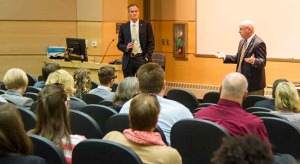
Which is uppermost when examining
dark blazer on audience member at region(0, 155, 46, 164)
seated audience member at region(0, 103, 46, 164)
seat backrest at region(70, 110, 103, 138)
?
seated audience member at region(0, 103, 46, 164)

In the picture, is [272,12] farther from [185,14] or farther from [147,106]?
[147,106]

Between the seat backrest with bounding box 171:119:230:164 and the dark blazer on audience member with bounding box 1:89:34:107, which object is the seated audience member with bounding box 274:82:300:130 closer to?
the seat backrest with bounding box 171:119:230:164

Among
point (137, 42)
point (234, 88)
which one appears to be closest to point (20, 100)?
point (234, 88)

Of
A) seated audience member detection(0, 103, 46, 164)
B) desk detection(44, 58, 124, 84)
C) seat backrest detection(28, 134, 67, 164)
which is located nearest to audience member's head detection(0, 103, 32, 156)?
seated audience member detection(0, 103, 46, 164)

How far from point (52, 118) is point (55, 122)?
1.3 inches

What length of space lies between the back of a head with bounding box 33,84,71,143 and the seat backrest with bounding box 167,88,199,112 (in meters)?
2.71

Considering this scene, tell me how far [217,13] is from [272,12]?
123cm

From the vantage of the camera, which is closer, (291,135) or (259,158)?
(259,158)

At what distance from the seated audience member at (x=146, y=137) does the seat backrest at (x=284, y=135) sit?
112 centimetres

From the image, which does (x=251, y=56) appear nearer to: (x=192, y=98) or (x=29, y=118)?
(x=192, y=98)

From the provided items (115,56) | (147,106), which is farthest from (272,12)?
(147,106)

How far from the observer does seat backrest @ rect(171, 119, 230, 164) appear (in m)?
3.29

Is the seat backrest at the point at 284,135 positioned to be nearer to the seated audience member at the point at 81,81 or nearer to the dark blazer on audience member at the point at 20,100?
the dark blazer on audience member at the point at 20,100

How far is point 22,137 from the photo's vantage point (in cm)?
254
